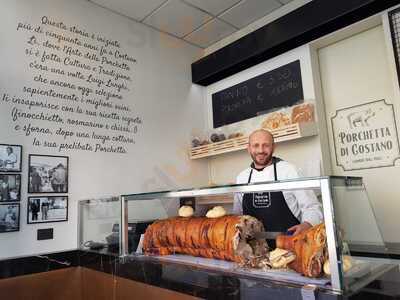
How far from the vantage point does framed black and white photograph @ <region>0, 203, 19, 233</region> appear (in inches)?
75.3

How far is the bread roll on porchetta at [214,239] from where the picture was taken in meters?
1.18

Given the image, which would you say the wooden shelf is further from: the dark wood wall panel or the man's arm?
the dark wood wall panel

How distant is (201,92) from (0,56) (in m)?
1.84

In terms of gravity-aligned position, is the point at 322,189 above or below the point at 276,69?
below

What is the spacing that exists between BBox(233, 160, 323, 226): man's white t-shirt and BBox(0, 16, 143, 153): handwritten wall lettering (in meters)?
1.11

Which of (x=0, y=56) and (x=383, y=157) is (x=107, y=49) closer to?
(x=0, y=56)

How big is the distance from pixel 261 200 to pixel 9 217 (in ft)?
4.84

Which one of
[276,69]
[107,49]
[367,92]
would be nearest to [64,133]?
[107,49]

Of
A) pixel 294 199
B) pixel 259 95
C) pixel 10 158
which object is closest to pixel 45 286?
pixel 10 158

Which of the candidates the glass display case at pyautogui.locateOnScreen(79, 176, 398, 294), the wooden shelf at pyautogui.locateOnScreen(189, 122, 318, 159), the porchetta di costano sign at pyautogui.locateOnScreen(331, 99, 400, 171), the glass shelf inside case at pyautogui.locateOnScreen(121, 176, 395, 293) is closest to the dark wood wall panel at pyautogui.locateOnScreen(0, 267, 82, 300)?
the glass display case at pyautogui.locateOnScreen(79, 176, 398, 294)

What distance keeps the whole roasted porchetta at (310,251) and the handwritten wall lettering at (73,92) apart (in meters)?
1.78

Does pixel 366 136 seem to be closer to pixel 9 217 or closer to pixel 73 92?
pixel 73 92

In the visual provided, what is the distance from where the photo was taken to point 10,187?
197 centimetres

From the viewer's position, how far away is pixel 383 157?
2.20 m
